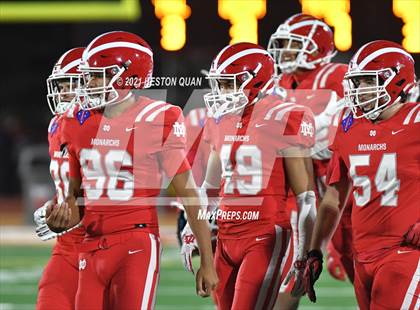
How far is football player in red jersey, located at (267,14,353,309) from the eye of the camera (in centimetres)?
520

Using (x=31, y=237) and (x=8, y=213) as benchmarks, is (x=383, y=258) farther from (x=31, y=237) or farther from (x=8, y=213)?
(x=8, y=213)

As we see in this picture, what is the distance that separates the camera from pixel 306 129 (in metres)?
4.28

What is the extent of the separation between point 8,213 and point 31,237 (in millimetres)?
2804

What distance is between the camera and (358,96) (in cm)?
405

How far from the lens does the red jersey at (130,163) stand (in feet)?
12.9

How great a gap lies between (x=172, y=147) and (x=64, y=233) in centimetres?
59

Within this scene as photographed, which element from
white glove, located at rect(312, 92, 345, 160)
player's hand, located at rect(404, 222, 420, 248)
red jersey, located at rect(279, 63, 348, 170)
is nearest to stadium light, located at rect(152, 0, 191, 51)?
red jersey, located at rect(279, 63, 348, 170)

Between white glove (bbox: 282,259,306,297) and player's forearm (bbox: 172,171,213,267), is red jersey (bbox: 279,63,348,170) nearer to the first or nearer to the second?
white glove (bbox: 282,259,306,297)

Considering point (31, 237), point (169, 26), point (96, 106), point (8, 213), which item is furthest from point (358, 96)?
point (8, 213)

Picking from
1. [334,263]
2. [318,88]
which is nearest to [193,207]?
[318,88]

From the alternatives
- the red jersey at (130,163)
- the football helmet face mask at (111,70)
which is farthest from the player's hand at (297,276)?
the football helmet face mask at (111,70)

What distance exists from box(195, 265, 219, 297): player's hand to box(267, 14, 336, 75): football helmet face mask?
167cm

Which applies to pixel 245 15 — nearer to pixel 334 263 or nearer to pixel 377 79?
pixel 334 263

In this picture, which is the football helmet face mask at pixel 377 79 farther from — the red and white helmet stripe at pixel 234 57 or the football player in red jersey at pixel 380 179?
the red and white helmet stripe at pixel 234 57
